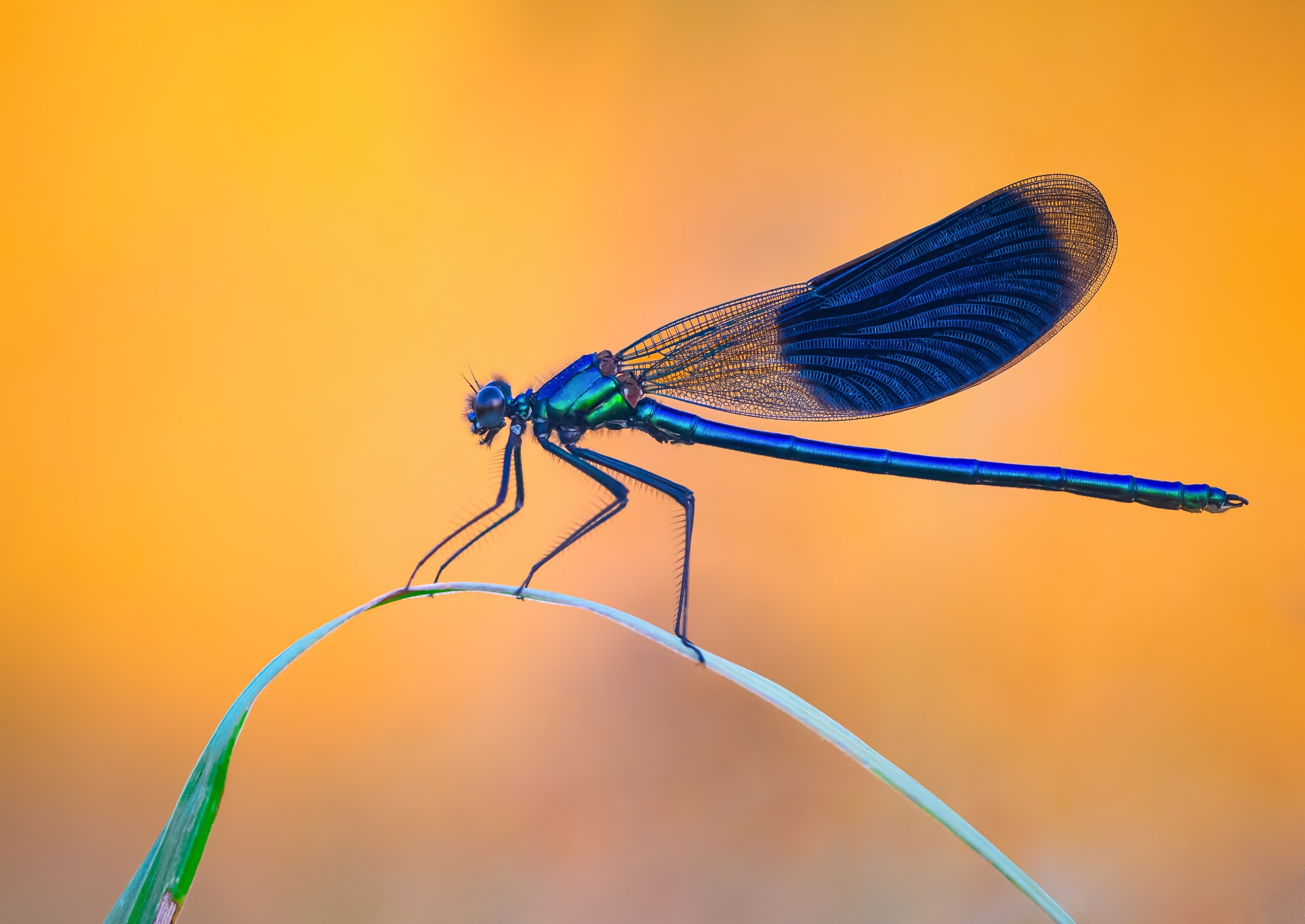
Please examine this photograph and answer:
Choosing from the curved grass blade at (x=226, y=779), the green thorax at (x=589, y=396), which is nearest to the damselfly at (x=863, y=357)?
the green thorax at (x=589, y=396)

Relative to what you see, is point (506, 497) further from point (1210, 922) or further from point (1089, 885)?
point (1210, 922)

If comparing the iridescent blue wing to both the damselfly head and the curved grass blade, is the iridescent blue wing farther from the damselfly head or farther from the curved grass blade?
the curved grass blade

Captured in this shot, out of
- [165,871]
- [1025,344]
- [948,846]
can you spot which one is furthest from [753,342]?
[948,846]

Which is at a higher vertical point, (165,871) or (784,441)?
(784,441)

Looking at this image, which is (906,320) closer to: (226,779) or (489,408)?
(489,408)

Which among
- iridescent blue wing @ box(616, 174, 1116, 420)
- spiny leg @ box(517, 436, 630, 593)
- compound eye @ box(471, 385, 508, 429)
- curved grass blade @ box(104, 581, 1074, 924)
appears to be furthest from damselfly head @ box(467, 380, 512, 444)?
curved grass blade @ box(104, 581, 1074, 924)

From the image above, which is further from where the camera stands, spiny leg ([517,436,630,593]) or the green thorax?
the green thorax

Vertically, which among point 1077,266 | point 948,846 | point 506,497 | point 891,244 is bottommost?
point 948,846
